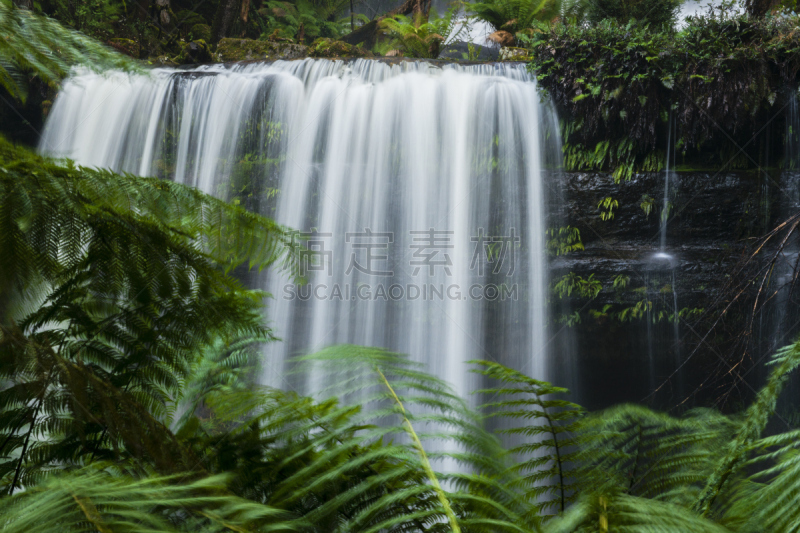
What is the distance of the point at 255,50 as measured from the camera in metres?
6.62

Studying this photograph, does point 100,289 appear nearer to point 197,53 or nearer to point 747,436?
point 747,436

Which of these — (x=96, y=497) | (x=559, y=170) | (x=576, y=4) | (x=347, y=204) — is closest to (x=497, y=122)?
(x=559, y=170)

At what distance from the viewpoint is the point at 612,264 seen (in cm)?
517

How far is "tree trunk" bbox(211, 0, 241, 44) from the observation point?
24.7 feet

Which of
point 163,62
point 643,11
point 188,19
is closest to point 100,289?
point 163,62

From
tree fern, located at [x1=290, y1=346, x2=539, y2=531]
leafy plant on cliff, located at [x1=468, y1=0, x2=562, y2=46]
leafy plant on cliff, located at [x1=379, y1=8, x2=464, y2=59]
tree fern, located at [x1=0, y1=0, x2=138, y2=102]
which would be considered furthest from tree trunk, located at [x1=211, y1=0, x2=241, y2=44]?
tree fern, located at [x1=290, y1=346, x2=539, y2=531]

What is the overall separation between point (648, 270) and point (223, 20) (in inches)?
290

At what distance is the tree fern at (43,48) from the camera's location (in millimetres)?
1132

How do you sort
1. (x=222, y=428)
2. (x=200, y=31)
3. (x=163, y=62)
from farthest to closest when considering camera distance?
(x=200, y=31) → (x=163, y=62) → (x=222, y=428)

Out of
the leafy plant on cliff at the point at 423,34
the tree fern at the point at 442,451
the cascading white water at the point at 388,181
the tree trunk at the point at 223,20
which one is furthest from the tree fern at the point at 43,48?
the tree trunk at the point at 223,20

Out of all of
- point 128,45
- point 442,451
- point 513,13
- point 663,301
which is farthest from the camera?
point 513,13

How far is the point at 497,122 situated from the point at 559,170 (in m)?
0.88

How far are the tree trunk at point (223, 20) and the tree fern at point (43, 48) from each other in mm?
7244

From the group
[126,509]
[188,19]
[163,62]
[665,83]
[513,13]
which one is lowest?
[126,509]
